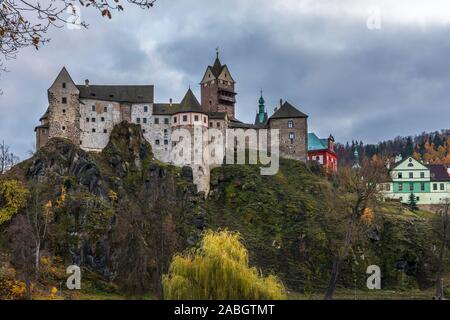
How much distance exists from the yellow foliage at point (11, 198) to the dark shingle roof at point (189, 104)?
26.3 meters

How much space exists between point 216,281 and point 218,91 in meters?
67.3

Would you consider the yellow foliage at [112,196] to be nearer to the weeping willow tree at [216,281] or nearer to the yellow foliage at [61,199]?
the yellow foliage at [61,199]

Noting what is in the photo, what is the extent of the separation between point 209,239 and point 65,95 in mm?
49636

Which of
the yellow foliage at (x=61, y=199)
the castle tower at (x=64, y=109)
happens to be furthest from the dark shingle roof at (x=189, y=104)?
the yellow foliage at (x=61, y=199)

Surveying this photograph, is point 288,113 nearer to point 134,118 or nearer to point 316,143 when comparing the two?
point 316,143

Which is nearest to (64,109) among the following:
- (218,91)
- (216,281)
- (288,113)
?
(218,91)

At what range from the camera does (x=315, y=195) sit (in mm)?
79250

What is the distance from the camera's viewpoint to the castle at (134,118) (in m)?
75.6

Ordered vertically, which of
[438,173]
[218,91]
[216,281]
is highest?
[218,91]

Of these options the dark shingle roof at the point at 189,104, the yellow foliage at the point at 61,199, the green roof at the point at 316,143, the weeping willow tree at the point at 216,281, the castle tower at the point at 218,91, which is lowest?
the weeping willow tree at the point at 216,281

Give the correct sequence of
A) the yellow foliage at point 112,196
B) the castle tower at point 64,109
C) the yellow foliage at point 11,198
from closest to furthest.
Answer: the yellow foliage at point 11,198 → the yellow foliage at point 112,196 → the castle tower at point 64,109

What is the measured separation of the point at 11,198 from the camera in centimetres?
6016

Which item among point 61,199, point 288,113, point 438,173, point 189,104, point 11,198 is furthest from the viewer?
point 438,173
